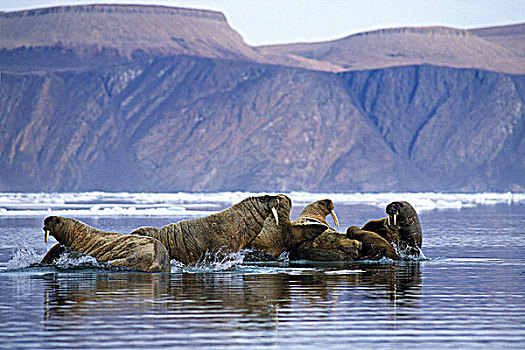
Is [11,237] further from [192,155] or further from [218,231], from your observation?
[192,155]

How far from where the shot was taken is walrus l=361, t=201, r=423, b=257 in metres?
18.8

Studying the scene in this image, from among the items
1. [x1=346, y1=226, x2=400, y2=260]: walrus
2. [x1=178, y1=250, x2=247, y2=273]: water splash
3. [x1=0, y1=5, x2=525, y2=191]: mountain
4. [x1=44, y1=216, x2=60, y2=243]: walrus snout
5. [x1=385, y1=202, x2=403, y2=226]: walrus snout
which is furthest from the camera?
[x1=0, y1=5, x2=525, y2=191]: mountain

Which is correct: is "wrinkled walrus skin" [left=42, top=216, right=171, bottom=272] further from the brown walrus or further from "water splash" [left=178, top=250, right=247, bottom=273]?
the brown walrus

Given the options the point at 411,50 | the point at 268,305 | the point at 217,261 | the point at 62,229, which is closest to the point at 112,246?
the point at 62,229

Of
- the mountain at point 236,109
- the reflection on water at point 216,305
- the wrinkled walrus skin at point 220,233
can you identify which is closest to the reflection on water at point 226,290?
the reflection on water at point 216,305

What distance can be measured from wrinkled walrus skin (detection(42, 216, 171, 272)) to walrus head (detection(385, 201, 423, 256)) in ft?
19.8

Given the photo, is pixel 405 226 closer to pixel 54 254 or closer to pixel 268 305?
pixel 54 254

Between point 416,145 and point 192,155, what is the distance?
3494 centimetres

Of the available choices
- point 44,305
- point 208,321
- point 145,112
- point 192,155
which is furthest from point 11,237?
point 145,112

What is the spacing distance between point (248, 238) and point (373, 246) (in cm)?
329

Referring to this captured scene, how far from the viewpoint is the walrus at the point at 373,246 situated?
18.0m

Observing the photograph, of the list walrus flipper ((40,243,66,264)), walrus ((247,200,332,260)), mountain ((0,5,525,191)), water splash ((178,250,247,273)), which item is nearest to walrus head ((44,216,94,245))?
walrus flipper ((40,243,66,264))

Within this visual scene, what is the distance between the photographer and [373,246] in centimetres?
1809

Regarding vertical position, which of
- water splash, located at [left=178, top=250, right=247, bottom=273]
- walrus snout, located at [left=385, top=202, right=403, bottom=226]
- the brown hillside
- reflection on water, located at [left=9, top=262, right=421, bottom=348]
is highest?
the brown hillside
